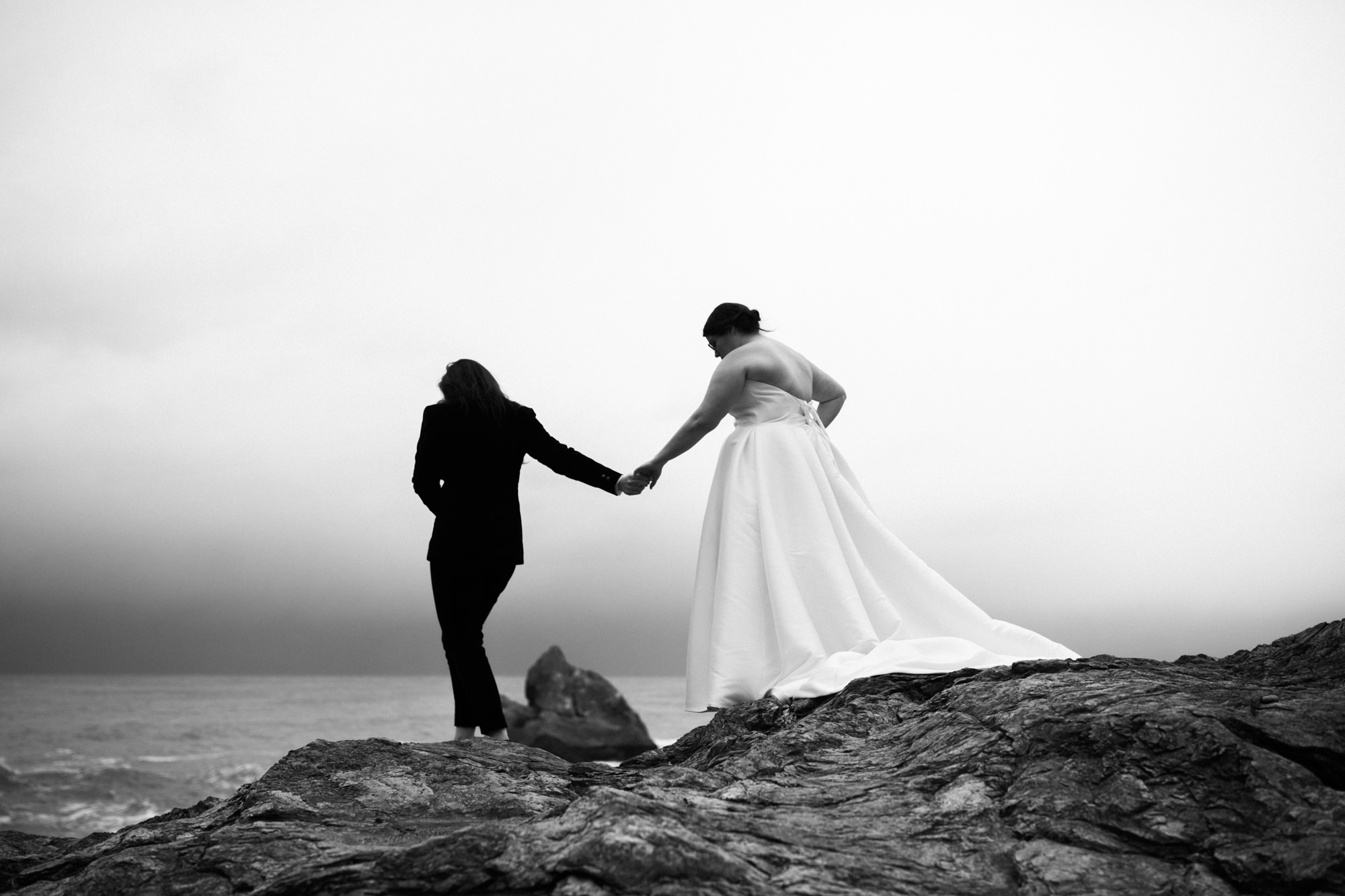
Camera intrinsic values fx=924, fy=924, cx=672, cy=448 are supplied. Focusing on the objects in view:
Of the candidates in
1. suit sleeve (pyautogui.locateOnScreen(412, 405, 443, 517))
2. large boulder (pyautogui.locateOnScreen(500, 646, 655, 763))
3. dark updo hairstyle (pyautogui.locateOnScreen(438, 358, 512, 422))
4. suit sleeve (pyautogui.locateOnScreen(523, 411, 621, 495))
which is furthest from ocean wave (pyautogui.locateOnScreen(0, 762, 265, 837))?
dark updo hairstyle (pyautogui.locateOnScreen(438, 358, 512, 422))

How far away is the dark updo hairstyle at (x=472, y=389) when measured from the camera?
25.0ft

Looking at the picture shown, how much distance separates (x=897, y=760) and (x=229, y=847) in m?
2.96

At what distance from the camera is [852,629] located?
678 cm

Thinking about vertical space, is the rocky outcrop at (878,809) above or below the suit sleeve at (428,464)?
→ below

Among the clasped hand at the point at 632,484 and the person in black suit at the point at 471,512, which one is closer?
the person in black suit at the point at 471,512

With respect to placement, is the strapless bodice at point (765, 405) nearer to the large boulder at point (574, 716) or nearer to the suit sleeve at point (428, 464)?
the suit sleeve at point (428, 464)

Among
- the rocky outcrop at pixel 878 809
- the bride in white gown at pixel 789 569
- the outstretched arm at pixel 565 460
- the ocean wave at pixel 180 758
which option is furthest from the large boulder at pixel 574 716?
the rocky outcrop at pixel 878 809

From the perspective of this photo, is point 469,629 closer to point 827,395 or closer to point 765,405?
point 765,405

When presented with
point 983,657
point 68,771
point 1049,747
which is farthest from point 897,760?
point 68,771

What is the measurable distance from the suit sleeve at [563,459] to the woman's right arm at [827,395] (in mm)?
1990

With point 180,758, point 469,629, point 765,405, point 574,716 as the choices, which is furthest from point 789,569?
point 180,758

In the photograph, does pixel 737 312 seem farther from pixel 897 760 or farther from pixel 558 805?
pixel 558 805

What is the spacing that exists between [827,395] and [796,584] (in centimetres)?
223

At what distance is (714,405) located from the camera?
7.71 meters
